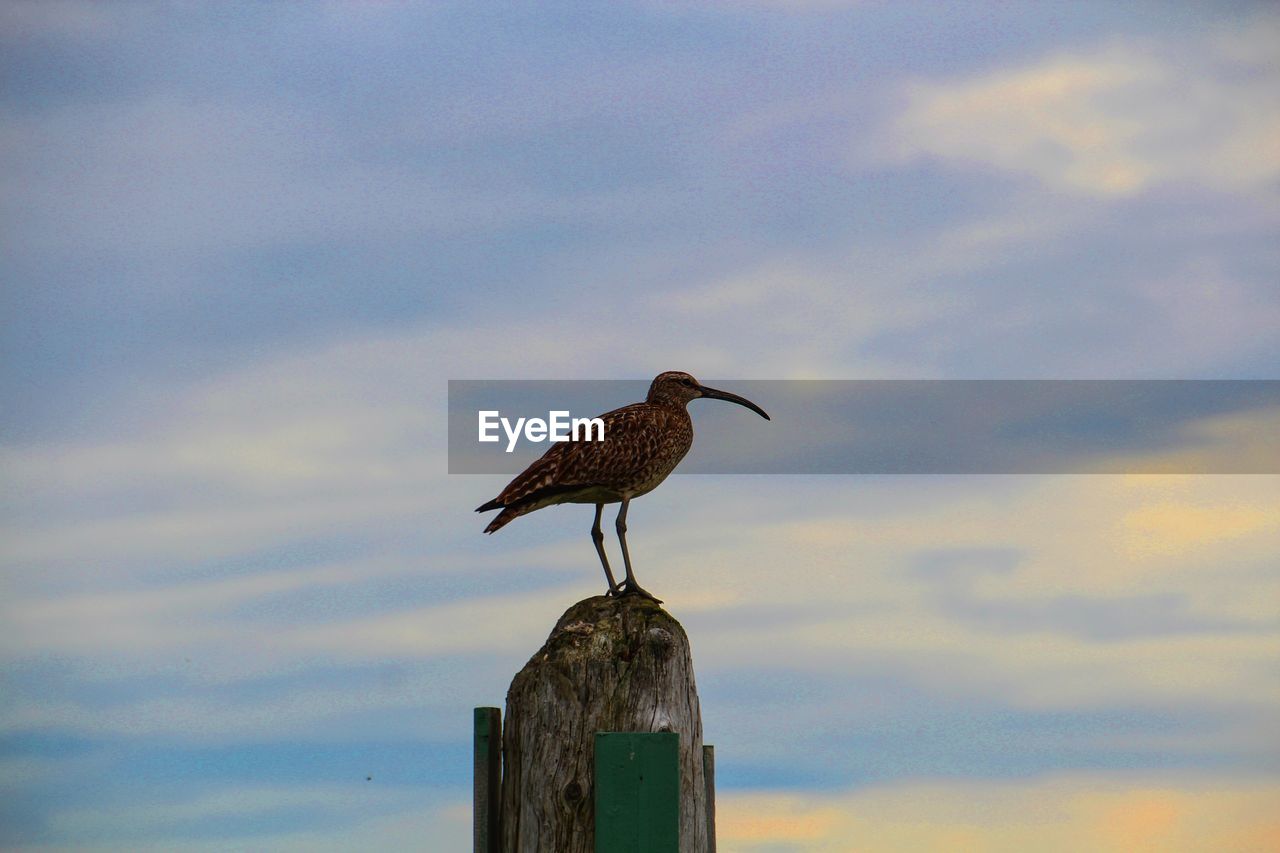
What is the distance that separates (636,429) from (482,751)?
3658 millimetres

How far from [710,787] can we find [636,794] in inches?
44.3

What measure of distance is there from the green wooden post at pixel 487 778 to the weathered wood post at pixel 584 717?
0.35 feet

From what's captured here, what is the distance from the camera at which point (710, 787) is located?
7.21m

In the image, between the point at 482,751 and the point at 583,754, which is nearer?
the point at 583,754

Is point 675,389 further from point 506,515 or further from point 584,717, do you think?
point 584,717

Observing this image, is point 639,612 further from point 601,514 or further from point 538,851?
point 601,514

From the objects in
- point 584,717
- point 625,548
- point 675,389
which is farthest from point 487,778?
point 675,389

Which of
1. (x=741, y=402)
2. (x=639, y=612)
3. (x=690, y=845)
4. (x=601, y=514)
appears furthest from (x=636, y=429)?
(x=690, y=845)

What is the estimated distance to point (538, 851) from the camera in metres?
6.34

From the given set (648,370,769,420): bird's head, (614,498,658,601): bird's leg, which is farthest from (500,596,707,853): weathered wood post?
(648,370,769,420): bird's head

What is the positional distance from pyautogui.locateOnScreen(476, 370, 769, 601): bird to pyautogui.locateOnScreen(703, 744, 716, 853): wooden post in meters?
2.06

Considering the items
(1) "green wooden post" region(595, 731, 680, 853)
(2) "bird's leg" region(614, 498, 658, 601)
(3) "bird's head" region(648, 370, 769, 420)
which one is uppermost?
(3) "bird's head" region(648, 370, 769, 420)

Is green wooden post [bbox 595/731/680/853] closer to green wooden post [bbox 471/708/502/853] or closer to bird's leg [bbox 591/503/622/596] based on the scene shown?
green wooden post [bbox 471/708/502/853]

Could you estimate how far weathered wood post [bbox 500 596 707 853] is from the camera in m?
6.32
